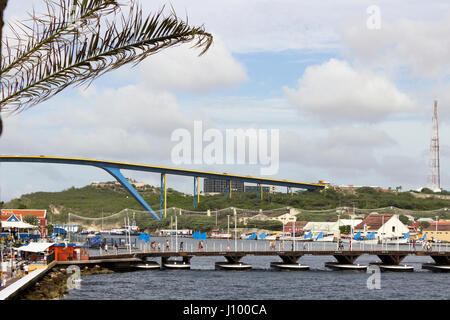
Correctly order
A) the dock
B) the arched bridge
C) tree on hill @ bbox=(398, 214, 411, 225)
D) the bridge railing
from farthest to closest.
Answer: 1. tree on hill @ bbox=(398, 214, 411, 225)
2. the arched bridge
3. the bridge railing
4. the dock

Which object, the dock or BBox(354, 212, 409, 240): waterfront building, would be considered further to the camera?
BBox(354, 212, 409, 240): waterfront building

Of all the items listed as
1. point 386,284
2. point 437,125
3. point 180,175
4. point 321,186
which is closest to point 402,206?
point 321,186

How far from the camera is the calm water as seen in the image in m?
46.9

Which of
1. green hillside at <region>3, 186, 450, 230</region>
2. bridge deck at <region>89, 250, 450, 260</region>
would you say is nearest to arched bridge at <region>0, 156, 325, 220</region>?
green hillside at <region>3, 186, 450, 230</region>

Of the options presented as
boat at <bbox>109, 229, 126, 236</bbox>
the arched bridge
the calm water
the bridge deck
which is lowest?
the calm water

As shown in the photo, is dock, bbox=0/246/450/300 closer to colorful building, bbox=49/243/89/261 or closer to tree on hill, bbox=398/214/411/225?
colorful building, bbox=49/243/89/261

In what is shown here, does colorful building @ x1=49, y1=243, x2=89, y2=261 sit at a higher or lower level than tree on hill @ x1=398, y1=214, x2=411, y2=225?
lower

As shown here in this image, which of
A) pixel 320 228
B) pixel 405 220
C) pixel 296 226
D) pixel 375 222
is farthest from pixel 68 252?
pixel 405 220

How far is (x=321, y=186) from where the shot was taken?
19075 centimetres

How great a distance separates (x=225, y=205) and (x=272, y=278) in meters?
131

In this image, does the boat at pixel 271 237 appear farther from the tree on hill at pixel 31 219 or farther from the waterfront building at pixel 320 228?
the tree on hill at pixel 31 219

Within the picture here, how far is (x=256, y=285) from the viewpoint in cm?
5356
